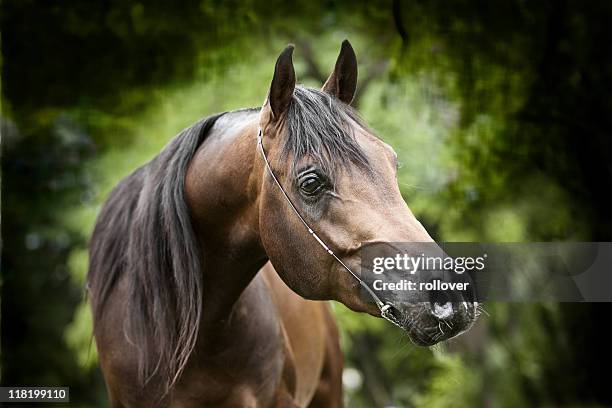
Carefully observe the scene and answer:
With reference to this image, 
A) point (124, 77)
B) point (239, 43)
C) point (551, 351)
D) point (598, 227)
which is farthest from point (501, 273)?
point (124, 77)

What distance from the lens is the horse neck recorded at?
1.59 metres

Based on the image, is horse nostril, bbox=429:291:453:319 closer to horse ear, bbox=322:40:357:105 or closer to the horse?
the horse

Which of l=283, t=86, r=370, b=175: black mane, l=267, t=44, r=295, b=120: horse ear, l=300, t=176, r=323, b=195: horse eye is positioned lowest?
l=300, t=176, r=323, b=195: horse eye

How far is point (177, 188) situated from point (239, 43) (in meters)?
1.69

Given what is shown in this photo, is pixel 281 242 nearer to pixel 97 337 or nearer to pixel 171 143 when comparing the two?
pixel 171 143

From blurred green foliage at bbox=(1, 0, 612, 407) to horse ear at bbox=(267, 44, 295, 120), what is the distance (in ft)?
5.88

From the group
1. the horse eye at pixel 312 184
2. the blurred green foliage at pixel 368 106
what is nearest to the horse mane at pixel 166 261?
the horse eye at pixel 312 184

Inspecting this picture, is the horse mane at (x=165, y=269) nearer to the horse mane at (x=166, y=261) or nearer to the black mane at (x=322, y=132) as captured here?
the horse mane at (x=166, y=261)

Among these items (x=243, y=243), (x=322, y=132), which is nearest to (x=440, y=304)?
(x=322, y=132)

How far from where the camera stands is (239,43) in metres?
3.23

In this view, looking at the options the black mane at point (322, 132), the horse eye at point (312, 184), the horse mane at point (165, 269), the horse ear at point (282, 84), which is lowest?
the horse mane at point (165, 269)

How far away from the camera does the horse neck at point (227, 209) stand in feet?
5.23

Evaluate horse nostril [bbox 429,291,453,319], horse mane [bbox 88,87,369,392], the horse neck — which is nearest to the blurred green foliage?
horse mane [bbox 88,87,369,392]

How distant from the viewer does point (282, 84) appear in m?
1.49
